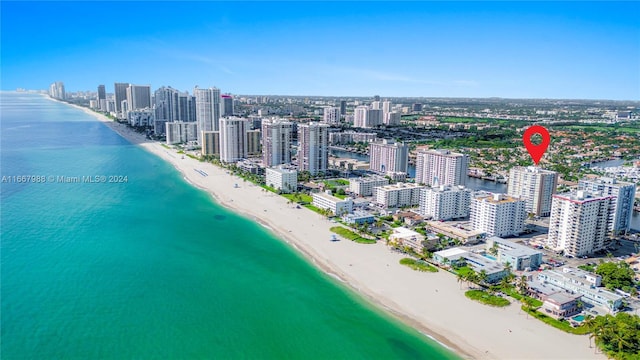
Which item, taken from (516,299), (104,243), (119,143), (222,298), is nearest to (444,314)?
(516,299)

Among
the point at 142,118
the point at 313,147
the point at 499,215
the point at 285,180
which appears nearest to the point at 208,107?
the point at 313,147

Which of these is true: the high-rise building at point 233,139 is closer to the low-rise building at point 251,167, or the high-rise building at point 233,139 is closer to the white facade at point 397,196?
the low-rise building at point 251,167

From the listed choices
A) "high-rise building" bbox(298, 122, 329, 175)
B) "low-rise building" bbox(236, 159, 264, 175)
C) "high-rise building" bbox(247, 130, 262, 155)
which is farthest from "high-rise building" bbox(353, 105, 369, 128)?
"high-rise building" bbox(298, 122, 329, 175)

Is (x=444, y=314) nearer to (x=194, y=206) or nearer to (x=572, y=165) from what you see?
(x=194, y=206)

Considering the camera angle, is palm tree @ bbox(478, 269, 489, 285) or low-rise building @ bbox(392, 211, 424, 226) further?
low-rise building @ bbox(392, 211, 424, 226)

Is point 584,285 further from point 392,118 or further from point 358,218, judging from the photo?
point 392,118

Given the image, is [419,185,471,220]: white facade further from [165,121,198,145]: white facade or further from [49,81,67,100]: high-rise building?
[49,81,67,100]: high-rise building
